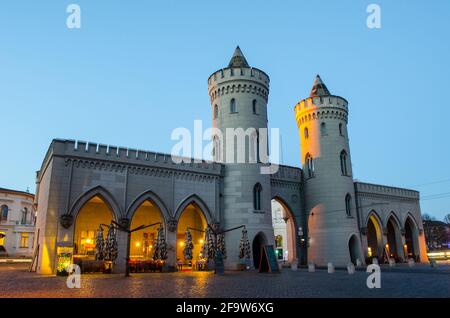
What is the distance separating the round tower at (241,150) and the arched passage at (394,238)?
68.1 feet

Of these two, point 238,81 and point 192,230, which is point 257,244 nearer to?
point 192,230

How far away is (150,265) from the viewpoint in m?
28.1

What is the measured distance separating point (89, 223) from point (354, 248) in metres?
26.9

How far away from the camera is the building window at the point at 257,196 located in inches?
1357

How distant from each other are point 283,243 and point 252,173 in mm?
40120

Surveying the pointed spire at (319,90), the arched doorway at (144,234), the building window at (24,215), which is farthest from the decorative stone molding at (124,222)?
the building window at (24,215)

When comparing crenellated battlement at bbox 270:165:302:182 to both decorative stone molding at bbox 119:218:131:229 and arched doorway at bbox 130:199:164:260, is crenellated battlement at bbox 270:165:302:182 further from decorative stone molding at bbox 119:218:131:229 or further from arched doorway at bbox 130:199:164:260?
decorative stone molding at bbox 119:218:131:229

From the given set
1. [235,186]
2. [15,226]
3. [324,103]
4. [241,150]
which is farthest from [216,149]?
[15,226]

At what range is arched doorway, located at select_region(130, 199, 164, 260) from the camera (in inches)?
1375

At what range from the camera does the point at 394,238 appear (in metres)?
50.9

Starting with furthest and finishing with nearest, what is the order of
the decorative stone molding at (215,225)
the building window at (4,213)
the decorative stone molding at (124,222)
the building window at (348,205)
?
the building window at (4,213) → the building window at (348,205) → the decorative stone molding at (215,225) → the decorative stone molding at (124,222)

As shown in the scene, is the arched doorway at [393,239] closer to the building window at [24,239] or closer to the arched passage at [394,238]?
the arched passage at [394,238]

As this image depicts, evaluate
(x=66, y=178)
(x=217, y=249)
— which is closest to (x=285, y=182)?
(x=217, y=249)
